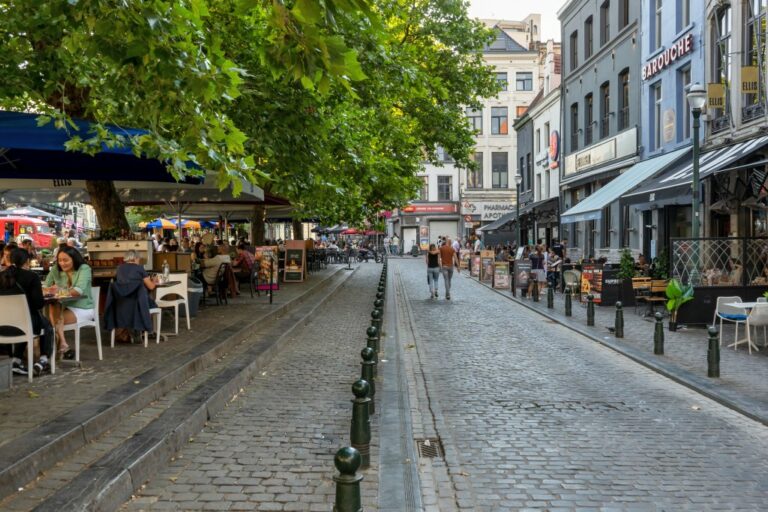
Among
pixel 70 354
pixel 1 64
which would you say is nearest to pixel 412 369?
pixel 70 354

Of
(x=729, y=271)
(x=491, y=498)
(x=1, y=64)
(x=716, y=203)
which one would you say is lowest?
(x=491, y=498)

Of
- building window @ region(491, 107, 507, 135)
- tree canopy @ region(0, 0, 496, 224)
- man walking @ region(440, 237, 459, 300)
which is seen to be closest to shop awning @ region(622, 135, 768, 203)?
man walking @ region(440, 237, 459, 300)

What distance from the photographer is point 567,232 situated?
3023 cm

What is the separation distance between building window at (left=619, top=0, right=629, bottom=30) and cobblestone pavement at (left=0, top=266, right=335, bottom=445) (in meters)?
18.6

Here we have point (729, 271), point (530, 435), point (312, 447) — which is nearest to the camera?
point (312, 447)

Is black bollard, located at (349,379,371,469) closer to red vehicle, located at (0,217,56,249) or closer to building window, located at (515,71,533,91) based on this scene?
red vehicle, located at (0,217,56,249)

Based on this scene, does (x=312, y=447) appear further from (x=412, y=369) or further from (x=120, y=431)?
(x=412, y=369)

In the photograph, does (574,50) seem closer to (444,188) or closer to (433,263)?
(433,263)

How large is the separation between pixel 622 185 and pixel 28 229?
3354 centimetres

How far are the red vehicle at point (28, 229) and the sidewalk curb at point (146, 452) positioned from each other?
106 feet

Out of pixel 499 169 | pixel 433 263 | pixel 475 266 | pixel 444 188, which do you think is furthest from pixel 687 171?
pixel 444 188

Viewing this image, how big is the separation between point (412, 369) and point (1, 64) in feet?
23.5

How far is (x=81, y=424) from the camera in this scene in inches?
207

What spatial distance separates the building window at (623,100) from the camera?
23656 millimetres
